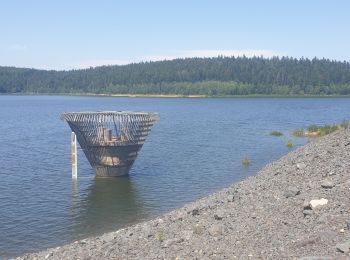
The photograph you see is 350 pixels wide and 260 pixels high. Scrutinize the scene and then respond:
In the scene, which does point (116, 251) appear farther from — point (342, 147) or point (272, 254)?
point (342, 147)

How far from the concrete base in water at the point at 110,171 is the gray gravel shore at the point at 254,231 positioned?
13.6 m

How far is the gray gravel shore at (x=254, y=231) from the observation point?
12008 mm

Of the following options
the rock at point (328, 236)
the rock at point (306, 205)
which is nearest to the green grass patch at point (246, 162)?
the rock at point (306, 205)

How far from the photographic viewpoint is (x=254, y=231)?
13.7m

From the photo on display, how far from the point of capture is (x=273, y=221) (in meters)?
14.2

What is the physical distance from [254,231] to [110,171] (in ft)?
61.7

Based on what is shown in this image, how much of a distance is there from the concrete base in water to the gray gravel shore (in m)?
13.6

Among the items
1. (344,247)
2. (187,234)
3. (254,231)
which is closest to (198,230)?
(187,234)

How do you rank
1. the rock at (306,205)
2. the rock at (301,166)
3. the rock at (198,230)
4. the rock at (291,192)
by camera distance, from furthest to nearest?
the rock at (301,166) → the rock at (291,192) → the rock at (306,205) → the rock at (198,230)

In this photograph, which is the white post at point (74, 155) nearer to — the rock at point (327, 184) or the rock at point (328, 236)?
the rock at point (327, 184)

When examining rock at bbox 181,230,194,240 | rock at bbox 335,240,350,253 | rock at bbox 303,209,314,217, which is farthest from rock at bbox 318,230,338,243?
rock at bbox 181,230,194,240

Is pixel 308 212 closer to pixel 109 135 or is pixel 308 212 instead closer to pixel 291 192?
pixel 291 192

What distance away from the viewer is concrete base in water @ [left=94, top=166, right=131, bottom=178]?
1230 inches

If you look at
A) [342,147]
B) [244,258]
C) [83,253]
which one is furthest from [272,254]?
[342,147]
